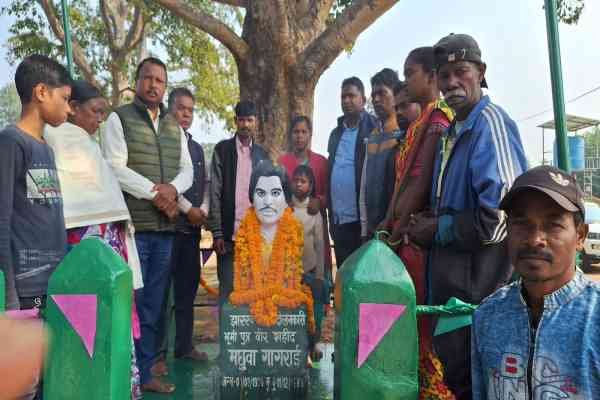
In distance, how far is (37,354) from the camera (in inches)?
35.9

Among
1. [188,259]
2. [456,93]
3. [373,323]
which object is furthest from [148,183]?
[373,323]

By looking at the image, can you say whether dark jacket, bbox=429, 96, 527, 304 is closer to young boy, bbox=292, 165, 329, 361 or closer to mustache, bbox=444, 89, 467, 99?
mustache, bbox=444, 89, 467, 99

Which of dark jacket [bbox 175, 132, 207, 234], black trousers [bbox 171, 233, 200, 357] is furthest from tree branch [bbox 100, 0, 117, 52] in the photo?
black trousers [bbox 171, 233, 200, 357]

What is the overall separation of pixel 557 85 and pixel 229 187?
2.44m

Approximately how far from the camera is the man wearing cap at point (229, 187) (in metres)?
4.16

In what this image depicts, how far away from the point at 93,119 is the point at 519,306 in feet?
9.96

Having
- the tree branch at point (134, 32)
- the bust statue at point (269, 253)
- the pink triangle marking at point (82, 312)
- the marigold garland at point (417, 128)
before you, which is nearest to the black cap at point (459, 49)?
the marigold garland at point (417, 128)

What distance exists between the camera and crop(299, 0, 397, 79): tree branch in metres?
5.82

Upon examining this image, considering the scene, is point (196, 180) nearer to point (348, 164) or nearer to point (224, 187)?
point (224, 187)

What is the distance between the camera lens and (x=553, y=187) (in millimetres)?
1547

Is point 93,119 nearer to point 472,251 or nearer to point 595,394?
point 472,251

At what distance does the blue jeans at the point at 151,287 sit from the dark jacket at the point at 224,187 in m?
0.57

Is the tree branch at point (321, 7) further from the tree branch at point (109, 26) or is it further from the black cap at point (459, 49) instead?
the tree branch at point (109, 26)

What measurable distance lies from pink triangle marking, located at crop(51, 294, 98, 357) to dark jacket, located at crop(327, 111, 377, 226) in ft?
8.19
